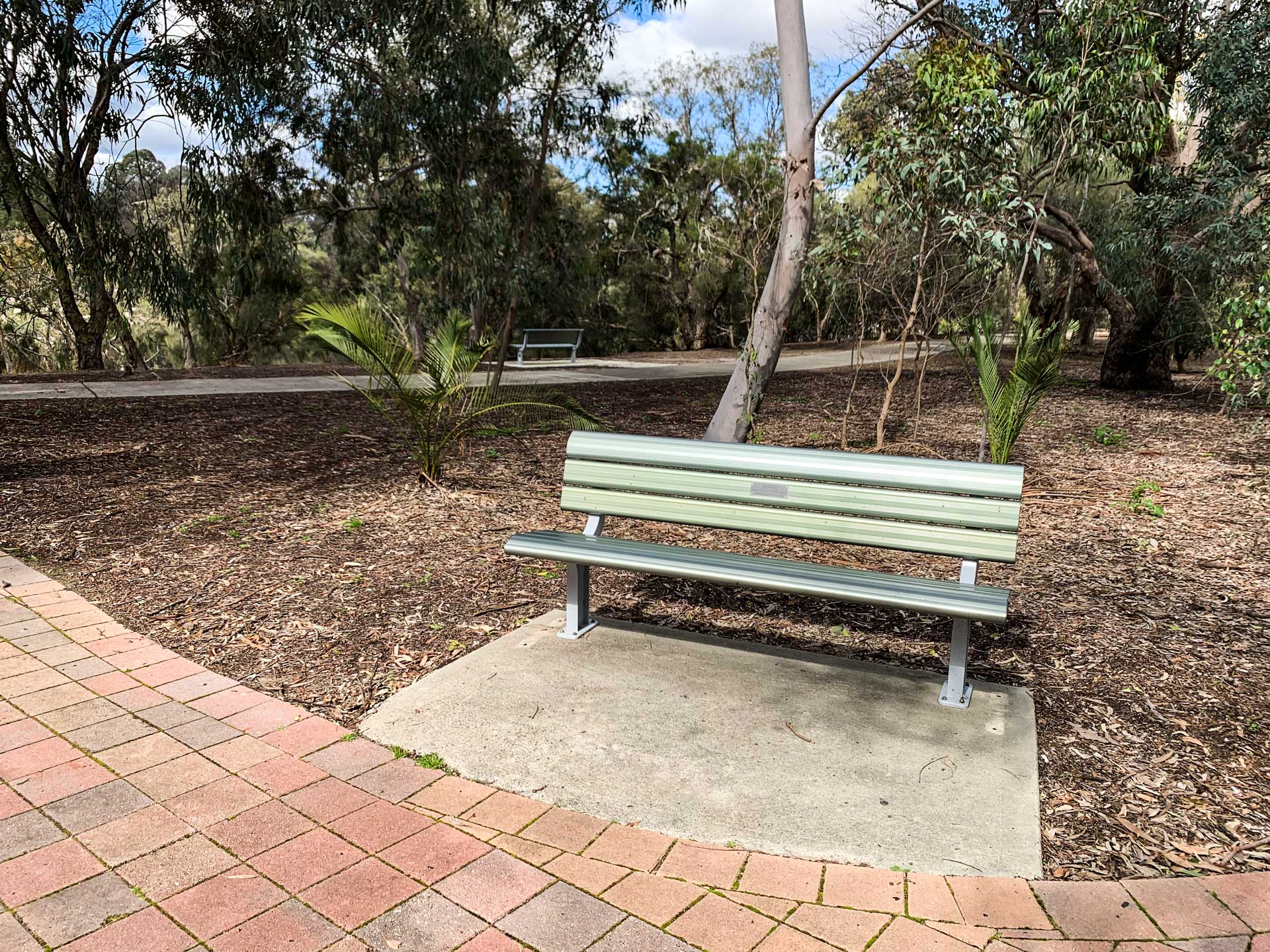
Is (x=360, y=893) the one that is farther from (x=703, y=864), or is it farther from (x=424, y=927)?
(x=703, y=864)

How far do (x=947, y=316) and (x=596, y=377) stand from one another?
651cm

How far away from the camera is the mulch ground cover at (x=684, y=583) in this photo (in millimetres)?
2982

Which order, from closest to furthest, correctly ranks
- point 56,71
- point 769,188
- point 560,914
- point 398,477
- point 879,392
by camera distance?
point 560,914 < point 398,477 < point 56,71 < point 879,392 < point 769,188

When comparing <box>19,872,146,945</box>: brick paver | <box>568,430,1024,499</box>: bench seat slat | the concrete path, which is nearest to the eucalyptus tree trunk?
the concrete path

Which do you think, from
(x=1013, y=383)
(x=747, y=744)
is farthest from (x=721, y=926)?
(x=1013, y=383)

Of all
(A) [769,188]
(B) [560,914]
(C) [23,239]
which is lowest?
(B) [560,914]

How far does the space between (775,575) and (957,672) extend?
2.34 feet

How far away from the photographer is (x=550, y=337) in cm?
1778

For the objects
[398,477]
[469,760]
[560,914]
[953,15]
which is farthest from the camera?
[953,15]

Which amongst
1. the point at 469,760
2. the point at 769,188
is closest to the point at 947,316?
the point at 469,760

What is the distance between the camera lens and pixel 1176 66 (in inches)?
401

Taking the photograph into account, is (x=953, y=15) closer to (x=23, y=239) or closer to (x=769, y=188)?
(x=769, y=188)

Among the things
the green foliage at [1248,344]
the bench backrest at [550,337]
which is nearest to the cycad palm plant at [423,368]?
the green foliage at [1248,344]

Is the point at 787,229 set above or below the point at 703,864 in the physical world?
above
